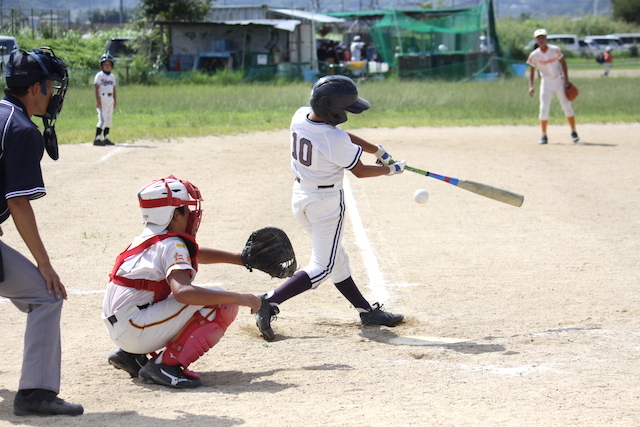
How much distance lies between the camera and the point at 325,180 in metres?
5.25

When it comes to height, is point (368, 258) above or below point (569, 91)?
below

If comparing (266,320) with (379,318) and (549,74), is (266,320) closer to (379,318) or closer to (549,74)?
(379,318)

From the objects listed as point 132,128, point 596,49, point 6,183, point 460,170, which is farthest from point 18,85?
point 596,49

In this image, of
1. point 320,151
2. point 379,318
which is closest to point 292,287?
point 379,318

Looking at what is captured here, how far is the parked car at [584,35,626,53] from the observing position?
183 feet

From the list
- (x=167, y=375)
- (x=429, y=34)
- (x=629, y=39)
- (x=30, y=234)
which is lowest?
(x=167, y=375)

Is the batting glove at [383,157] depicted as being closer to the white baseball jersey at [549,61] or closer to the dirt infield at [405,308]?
the dirt infield at [405,308]

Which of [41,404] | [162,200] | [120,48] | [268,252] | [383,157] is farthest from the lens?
[120,48]

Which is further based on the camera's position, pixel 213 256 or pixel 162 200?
pixel 213 256

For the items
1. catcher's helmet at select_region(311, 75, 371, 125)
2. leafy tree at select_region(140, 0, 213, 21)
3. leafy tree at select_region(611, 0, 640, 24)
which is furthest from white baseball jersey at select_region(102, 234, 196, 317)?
leafy tree at select_region(611, 0, 640, 24)

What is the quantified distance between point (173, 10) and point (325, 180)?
36.2 meters

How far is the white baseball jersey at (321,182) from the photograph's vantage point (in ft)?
16.7

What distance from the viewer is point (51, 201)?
33.0ft

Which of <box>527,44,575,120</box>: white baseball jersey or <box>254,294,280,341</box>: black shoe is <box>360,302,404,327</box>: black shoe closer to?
<box>254,294,280,341</box>: black shoe
